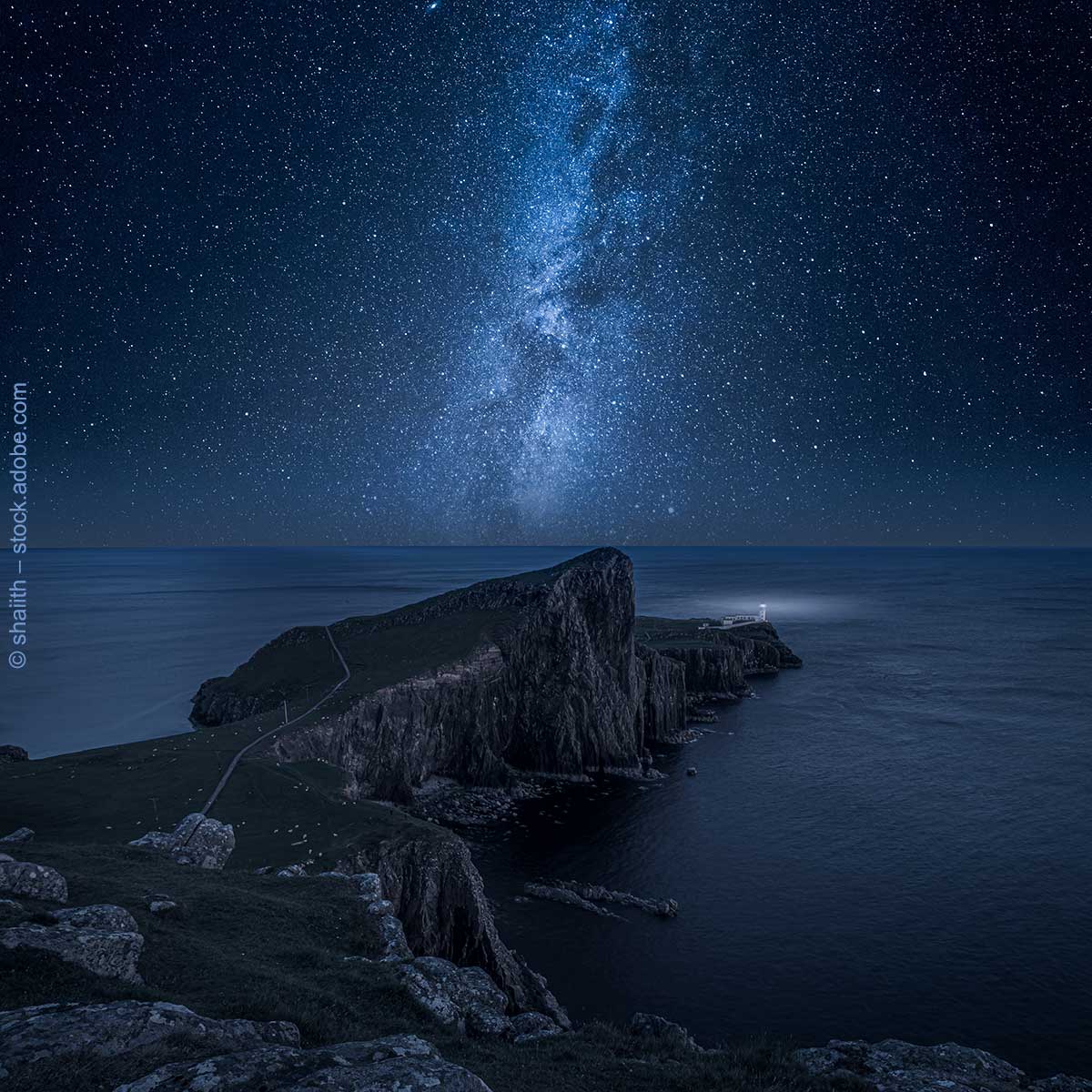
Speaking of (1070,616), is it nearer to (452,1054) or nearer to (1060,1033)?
(1060,1033)

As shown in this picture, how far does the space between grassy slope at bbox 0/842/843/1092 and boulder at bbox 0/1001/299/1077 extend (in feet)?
1.08

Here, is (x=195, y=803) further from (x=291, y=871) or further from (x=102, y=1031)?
(x=102, y=1031)

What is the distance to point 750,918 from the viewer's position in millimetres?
35656

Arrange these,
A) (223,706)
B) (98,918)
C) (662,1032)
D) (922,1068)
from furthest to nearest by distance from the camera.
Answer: (223,706) < (662,1032) < (922,1068) < (98,918)

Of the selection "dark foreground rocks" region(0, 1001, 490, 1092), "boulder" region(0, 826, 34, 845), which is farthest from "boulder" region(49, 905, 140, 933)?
"boulder" region(0, 826, 34, 845)

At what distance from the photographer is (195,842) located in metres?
29.0

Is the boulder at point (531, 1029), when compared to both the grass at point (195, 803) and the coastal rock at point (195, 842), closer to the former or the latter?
the grass at point (195, 803)

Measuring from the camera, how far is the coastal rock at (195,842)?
2761cm

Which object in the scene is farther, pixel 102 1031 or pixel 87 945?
pixel 87 945

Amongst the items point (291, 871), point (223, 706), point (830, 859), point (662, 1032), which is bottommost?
point (830, 859)

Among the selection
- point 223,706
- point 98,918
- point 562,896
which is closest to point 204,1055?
point 98,918

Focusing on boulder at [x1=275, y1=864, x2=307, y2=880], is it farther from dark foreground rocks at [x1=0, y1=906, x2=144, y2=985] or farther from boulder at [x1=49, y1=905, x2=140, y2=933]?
dark foreground rocks at [x1=0, y1=906, x2=144, y2=985]

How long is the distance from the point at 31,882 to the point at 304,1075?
12.7m

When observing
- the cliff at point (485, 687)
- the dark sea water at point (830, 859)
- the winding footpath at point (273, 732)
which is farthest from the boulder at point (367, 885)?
the cliff at point (485, 687)
